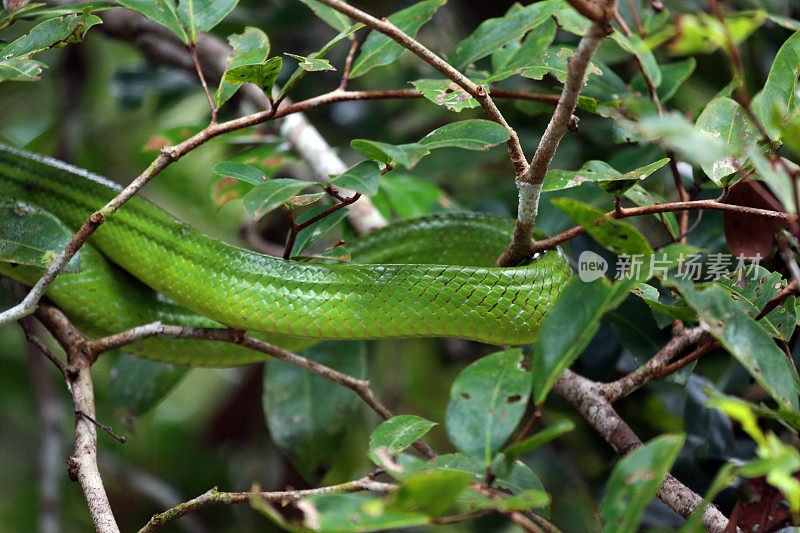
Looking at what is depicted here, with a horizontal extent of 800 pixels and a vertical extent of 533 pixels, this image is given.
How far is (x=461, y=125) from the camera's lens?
5.04 ft

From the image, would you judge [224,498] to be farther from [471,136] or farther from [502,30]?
[502,30]

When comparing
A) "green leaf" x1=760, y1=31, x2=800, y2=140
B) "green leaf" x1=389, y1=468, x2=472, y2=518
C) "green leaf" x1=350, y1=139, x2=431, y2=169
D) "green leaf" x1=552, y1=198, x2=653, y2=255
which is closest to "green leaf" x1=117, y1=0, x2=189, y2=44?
"green leaf" x1=350, y1=139, x2=431, y2=169

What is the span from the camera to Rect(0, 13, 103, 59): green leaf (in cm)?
160

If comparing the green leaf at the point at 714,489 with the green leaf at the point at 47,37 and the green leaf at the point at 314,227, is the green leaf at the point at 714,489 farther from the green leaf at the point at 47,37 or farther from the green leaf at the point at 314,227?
the green leaf at the point at 47,37

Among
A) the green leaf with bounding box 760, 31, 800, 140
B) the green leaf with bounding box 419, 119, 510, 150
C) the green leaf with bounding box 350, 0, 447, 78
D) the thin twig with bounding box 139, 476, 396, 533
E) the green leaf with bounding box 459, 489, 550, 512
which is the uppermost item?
the green leaf with bounding box 350, 0, 447, 78

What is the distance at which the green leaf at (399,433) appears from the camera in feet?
4.35

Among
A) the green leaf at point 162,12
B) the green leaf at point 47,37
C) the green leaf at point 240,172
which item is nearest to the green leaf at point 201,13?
the green leaf at point 162,12

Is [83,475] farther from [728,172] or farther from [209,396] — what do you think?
[209,396]

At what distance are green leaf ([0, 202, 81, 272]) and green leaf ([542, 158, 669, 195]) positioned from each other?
127cm

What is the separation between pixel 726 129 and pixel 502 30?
70 centimetres

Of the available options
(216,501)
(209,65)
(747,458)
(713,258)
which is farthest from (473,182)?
(216,501)

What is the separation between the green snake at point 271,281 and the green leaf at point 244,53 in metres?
0.52

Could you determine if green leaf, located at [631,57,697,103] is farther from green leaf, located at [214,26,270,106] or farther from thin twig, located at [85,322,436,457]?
thin twig, located at [85,322,436,457]

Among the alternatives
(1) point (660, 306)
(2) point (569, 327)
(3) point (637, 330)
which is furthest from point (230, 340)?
(3) point (637, 330)
